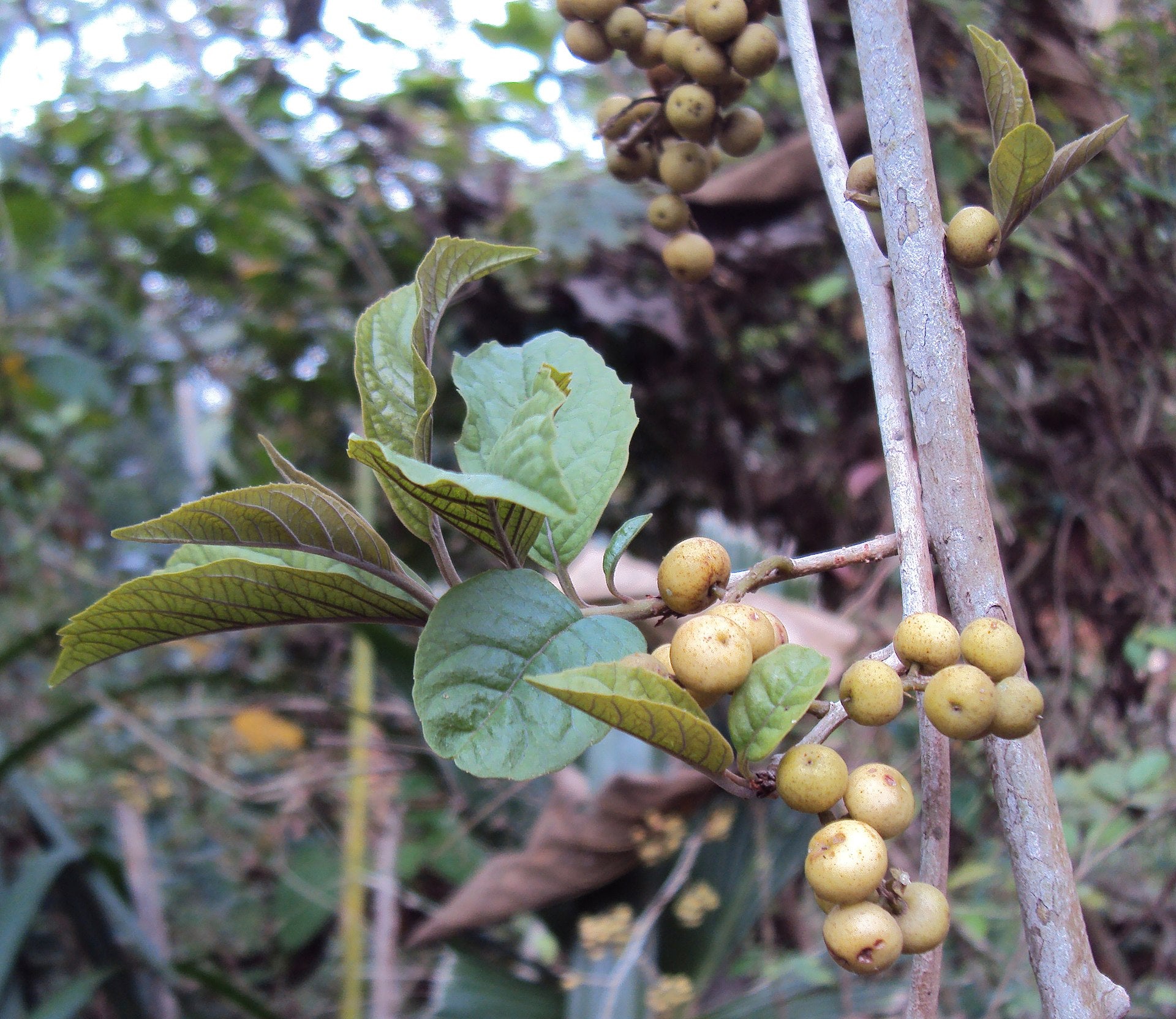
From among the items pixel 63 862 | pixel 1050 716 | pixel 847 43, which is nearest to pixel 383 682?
pixel 63 862

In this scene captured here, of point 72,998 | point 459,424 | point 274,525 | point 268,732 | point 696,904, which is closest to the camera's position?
point 274,525

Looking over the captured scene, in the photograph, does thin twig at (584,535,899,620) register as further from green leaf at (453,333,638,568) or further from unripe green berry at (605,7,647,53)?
unripe green berry at (605,7,647,53)

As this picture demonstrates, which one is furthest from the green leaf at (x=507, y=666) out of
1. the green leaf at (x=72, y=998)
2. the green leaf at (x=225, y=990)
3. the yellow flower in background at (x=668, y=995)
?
the green leaf at (x=72, y=998)

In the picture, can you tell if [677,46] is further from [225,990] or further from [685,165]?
[225,990]

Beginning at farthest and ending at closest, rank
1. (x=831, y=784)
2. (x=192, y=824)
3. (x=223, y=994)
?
1. (x=192, y=824)
2. (x=223, y=994)
3. (x=831, y=784)

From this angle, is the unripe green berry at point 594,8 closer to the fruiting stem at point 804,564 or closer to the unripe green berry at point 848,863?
the fruiting stem at point 804,564

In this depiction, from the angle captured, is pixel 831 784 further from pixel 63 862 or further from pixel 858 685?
pixel 63 862

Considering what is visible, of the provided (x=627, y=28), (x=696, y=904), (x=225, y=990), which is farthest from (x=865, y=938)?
(x=225, y=990)
